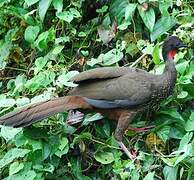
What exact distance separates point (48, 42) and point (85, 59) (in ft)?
0.70

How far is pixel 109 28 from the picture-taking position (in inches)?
128

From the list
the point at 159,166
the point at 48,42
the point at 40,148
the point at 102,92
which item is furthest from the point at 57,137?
the point at 48,42

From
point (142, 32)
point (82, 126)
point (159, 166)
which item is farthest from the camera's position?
point (142, 32)

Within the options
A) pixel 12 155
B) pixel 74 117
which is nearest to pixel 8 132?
pixel 12 155

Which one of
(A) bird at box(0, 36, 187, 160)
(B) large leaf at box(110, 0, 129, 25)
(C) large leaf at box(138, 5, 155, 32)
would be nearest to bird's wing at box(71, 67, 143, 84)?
(A) bird at box(0, 36, 187, 160)

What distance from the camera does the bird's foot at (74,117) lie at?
2857mm

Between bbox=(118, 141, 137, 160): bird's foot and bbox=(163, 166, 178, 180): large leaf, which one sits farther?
bbox=(118, 141, 137, 160): bird's foot

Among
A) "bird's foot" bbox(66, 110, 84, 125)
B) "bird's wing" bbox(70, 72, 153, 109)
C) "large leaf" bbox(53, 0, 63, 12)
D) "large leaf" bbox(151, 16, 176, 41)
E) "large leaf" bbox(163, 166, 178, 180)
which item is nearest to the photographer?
"large leaf" bbox(163, 166, 178, 180)

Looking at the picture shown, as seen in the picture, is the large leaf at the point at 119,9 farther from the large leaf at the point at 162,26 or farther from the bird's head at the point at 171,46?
the bird's head at the point at 171,46

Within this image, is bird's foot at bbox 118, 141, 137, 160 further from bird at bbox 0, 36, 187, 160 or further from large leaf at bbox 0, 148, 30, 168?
large leaf at bbox 0, 148, 30, 168

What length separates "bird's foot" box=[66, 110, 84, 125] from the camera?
2857 mm

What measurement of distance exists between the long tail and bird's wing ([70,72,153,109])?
4 centimetres

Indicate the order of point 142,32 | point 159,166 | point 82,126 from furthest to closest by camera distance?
point 142,32, point 82,126, point 159,166

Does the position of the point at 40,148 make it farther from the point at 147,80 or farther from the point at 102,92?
the point at 147,80
